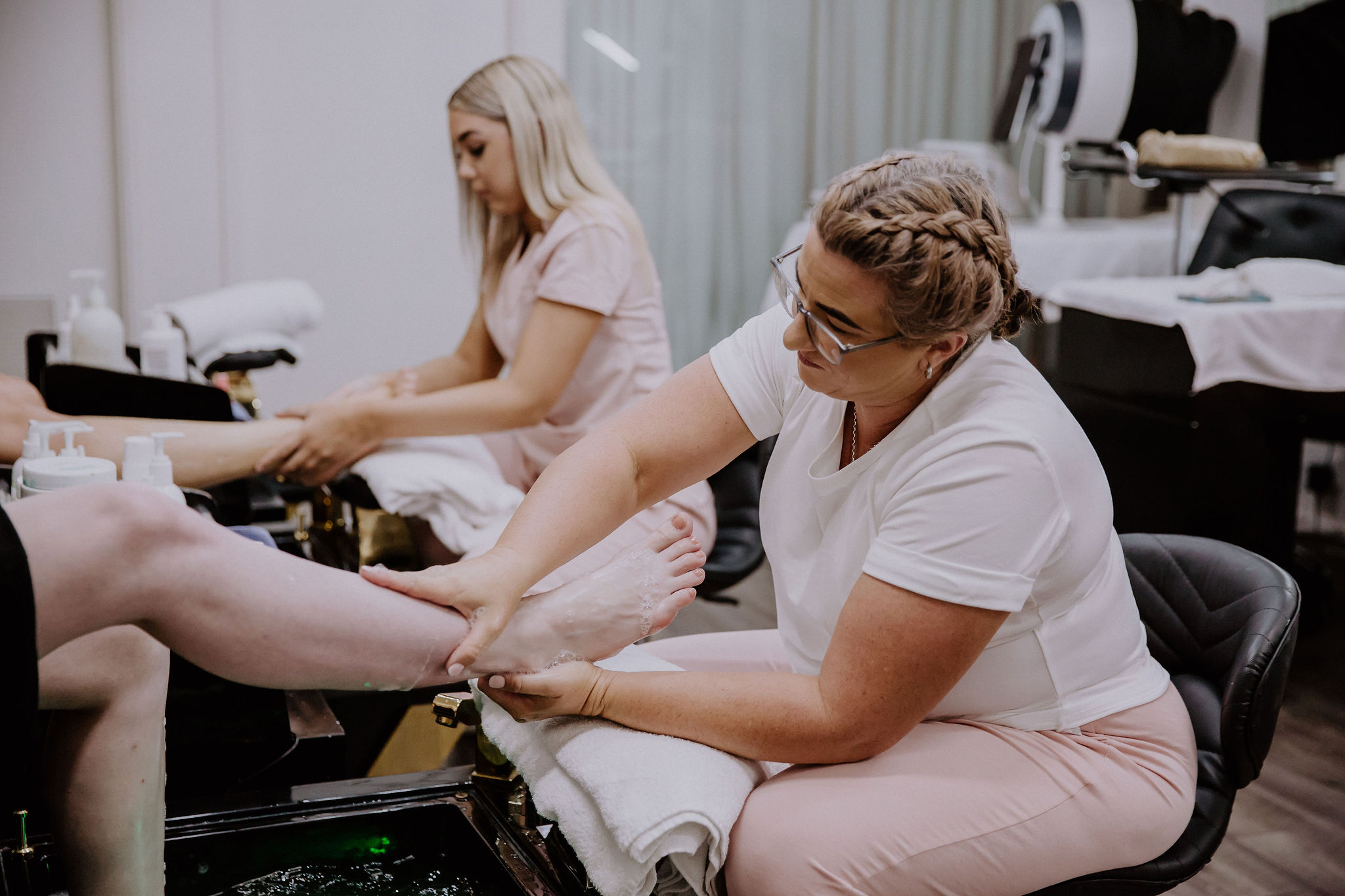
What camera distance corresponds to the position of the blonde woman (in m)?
1.90

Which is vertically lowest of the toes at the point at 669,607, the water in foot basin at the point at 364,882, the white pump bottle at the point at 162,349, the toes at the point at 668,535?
the water in foot basin at the point at 364,882

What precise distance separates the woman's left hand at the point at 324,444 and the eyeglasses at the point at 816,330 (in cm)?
98

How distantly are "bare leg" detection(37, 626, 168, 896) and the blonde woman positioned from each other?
91 centimetres

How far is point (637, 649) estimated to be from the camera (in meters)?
1.21

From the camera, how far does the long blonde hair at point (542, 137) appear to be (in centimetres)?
199

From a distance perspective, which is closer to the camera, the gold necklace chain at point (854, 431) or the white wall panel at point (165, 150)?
the gold necklace chain at point (854, 431)

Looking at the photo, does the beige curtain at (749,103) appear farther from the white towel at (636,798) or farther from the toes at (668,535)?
the white towel at (636,798)

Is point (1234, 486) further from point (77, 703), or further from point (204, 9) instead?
point (204, 9)

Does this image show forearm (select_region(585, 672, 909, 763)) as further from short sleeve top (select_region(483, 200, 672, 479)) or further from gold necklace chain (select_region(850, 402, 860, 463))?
short sleeve top (select_region(483, 200, 672, 479))

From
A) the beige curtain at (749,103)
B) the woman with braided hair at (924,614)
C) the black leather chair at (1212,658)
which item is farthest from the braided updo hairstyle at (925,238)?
the beige curtain at (749,103)

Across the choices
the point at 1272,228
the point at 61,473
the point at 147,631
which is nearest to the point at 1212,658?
the point at 147,631

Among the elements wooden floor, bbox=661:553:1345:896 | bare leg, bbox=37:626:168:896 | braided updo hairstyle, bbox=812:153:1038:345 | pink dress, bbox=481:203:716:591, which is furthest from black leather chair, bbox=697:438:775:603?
bare leg, bbox=37:626:168:896

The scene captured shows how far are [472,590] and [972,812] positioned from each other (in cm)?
46

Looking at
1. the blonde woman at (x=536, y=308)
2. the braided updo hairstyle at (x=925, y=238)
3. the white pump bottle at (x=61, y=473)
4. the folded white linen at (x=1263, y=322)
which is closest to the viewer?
the braided updo hairstyle at (x=925, y=238)
